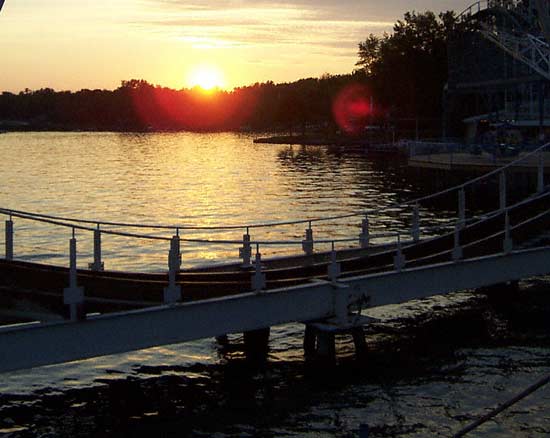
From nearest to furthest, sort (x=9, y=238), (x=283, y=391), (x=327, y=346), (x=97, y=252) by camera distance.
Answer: (x=97, y=252) < (x=283, y=391) < (x=9, y=238) < (x=327, y=346)

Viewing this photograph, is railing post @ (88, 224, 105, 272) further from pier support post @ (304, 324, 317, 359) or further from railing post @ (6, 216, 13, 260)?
pier support post @ (304, 324, 317, 359)

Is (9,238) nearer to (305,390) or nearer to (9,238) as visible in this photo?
(9,238)

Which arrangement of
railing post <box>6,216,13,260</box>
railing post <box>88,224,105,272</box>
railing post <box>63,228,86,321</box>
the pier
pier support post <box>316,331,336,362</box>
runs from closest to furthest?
railing post <box>63,228,86,321</box>, the pier, railing post <box>88,224,105,272</box>, railing post <box>6,216,13,260</box>, pier support post <box>316,331,336,362</box>

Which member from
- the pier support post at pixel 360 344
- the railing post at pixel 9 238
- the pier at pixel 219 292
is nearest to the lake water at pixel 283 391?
the pier support post at pixel 360 344

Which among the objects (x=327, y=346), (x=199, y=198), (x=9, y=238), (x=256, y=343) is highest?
(x=9, y=238)

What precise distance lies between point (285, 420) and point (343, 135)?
580ft

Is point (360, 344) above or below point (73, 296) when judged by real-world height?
below

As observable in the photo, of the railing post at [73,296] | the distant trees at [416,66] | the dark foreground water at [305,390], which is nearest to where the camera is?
the railing post at [73,296]

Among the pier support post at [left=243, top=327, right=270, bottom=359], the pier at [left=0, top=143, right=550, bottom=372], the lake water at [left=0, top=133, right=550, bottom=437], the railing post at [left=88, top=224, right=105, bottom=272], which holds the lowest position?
the lake water at [left=0, top=133, right=550, bottom=437]

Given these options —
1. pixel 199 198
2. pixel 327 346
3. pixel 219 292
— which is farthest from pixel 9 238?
pixel 199 198

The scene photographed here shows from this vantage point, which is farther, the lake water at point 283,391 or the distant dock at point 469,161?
the distant dock at point 469,161

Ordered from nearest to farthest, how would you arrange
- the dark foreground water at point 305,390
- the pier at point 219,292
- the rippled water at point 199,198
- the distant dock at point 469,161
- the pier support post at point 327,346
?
the pier at point 219,292 → the dark foreground water at point 305,390 → the pier support post at point 327,346 → the rippled water at point 199,198 → the distant dock at point 469,161

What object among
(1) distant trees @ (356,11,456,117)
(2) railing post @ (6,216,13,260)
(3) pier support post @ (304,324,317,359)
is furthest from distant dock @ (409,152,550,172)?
(1) distant trees @ (356,11,456,117)

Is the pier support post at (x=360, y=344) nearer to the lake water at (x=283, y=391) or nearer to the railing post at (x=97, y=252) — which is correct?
the lake water at (x=283, y=391)
